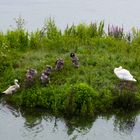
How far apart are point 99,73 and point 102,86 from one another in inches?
21.8

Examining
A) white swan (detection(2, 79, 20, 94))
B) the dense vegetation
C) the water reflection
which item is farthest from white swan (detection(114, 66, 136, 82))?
white swan (detection(2, 79, 20, 94))

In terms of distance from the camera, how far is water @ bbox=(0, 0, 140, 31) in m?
18.8

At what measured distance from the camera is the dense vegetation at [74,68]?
33.6 feet

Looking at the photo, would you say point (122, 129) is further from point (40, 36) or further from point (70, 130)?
point (40, 36)

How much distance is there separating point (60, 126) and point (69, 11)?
35.0ft

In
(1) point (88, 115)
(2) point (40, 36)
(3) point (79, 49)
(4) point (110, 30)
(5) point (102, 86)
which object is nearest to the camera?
(1) point (88, 115)

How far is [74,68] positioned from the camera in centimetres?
1141

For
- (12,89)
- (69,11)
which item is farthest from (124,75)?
(69,11)

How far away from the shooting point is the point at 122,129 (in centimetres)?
995

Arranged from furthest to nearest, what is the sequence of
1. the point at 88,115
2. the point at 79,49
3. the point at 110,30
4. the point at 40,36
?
the point at 110,30, the point at 40,36, the point at 79,49, the point at 88,115

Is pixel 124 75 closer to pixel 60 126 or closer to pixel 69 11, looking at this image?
pixel 60 126

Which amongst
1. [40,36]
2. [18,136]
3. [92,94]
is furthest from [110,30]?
[18,136]

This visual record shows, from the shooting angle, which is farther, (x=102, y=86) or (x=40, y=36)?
(x=40, y=36)

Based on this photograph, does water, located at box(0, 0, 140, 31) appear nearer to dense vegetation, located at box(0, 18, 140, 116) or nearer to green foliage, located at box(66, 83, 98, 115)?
dense vegetation, located at box(0, 18, 140, 116)
